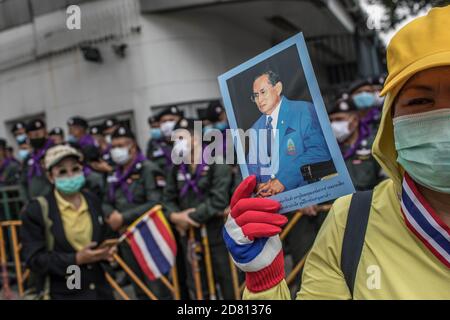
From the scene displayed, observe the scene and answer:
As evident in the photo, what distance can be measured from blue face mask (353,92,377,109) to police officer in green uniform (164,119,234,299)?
1.94 meters

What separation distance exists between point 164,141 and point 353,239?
501cm

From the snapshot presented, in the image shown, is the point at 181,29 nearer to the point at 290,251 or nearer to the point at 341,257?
the point at 290,251

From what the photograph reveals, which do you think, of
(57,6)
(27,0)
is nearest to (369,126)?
(57,6)

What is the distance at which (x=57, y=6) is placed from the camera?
10.1 metres

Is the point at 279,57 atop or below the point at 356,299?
atop

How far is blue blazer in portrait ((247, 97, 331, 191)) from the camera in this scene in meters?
1.56

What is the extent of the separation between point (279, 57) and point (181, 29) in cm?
889

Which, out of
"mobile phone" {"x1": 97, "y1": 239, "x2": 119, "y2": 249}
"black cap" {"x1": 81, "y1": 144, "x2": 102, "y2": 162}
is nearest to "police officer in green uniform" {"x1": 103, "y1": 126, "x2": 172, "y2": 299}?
"mobile phone" {"x1": 97, "y1": 239, "x2": 119, "y2": 249}

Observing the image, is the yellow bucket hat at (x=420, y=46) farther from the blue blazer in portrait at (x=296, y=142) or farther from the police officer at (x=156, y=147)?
the police officer at (x=156, y=147)

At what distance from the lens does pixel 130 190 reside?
5.55 metres

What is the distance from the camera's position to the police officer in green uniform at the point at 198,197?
15.7ft

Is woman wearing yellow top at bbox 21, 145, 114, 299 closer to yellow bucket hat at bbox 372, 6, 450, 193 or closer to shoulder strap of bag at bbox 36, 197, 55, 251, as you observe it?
shoulder strap of bag at bbox 36, 197, 55, 251

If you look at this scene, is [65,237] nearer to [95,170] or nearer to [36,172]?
[95,170]

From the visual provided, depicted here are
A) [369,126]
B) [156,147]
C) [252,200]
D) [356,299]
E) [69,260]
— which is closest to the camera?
[356,299]
